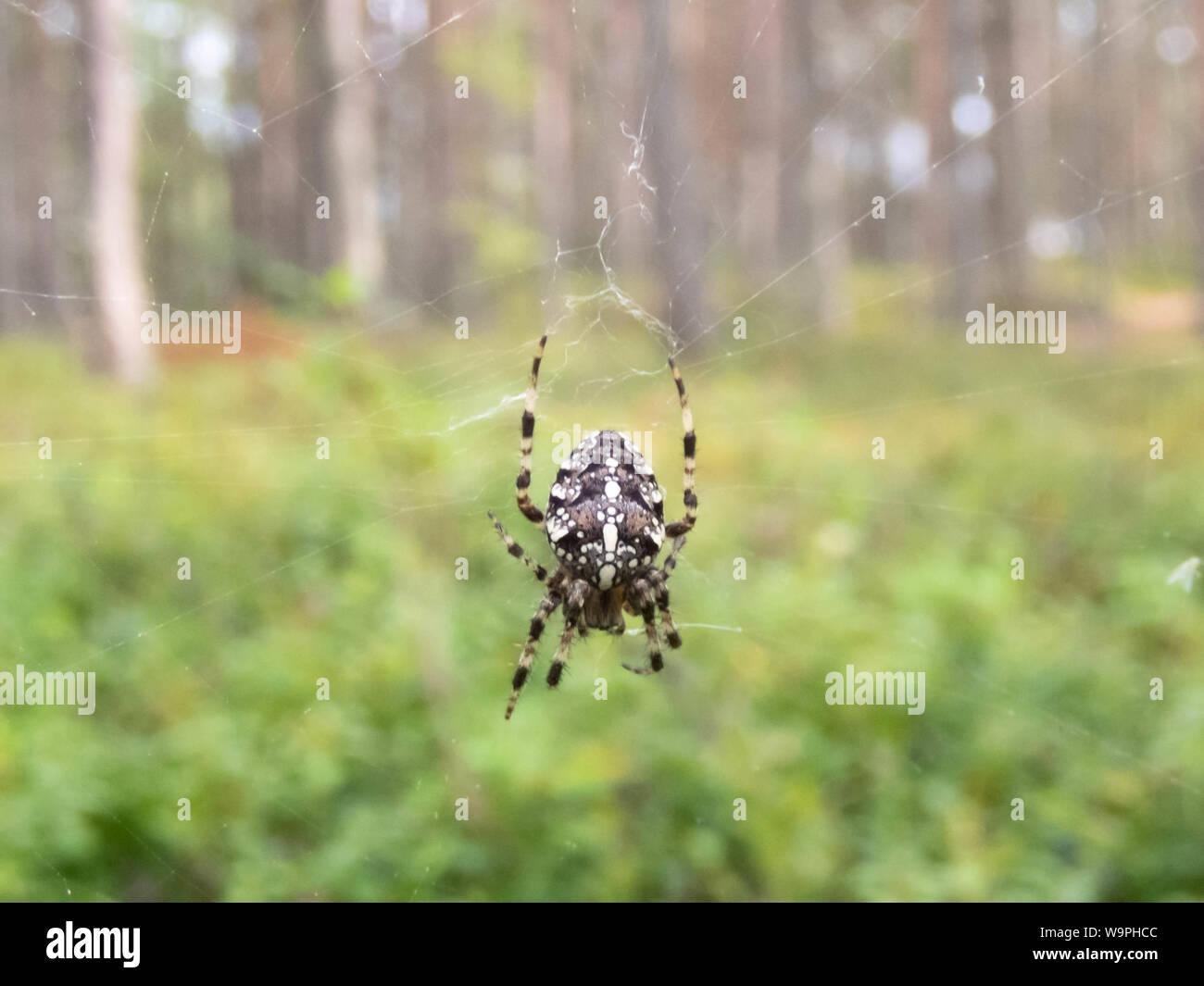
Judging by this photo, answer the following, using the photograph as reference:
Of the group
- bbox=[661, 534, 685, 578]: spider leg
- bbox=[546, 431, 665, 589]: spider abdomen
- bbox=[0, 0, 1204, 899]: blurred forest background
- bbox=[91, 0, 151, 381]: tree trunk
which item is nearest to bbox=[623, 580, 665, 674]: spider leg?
bbox=[661, 534, 685, 578]: spider leg

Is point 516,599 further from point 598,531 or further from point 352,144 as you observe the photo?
point 352,144

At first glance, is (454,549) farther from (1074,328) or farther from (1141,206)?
(1141,206)

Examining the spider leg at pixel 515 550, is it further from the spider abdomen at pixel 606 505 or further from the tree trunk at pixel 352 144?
the tree trunk at pixel 352 144

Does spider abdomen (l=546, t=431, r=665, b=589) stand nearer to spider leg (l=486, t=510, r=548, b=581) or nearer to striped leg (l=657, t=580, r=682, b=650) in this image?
spider leg (l=486, t=510, r=548, b=581)

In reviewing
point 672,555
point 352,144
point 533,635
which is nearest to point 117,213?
point 352,144

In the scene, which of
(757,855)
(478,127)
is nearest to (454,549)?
(757,855)

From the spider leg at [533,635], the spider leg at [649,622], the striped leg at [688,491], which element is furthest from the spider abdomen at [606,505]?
the spider leg at [533,635]

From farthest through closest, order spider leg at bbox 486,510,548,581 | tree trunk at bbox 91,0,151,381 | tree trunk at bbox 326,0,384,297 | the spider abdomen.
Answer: tree trunk at bbox 326,0,384,297 < tree trunk at bbox 91,0,151,381 < spider leg at bbox 486,510,548,581 < the spider abdomen
